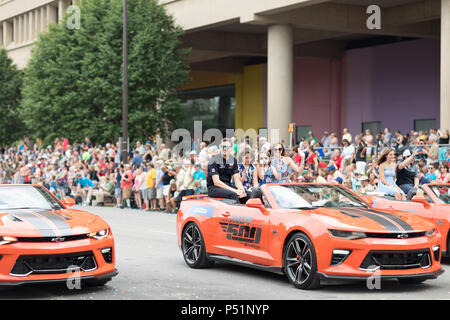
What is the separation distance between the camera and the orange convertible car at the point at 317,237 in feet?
29.0

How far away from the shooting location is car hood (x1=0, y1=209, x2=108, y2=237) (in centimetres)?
859

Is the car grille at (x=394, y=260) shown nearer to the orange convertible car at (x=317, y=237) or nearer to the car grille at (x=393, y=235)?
the orange convertible car at (x=317, y=237)

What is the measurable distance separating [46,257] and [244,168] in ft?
26.9

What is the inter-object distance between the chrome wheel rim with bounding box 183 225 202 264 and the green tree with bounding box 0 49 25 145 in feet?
133

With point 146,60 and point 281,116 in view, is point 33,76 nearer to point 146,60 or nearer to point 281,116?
point 146,60

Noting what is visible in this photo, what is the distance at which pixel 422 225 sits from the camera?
30.8ft

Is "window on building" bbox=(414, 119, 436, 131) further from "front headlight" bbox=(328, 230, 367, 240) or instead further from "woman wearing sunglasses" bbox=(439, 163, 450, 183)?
"front headlight" bbox=(328, 230, 367, 240)

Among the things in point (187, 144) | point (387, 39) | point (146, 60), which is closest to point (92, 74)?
point (146, 60)

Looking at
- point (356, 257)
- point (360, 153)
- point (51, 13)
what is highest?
point (51, 13)

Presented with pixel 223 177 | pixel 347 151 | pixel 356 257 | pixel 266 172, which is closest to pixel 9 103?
pixel 347 151

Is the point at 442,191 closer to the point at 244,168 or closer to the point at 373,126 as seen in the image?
the point at 244,168

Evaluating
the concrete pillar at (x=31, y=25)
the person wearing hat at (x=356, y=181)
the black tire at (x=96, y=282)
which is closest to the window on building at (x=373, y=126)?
the person wearing hat at (x=356, y=181)

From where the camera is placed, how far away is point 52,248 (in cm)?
850

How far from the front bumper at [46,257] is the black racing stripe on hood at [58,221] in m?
0.14
